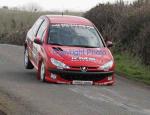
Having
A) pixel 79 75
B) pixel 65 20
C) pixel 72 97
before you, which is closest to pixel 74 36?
pixel 65 20

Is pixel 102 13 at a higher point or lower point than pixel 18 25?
higher

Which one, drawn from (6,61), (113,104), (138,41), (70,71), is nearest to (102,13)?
(138,41)

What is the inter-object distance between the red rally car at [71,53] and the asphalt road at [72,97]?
1.06 ft

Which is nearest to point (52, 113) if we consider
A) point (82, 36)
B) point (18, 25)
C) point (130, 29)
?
point (82, 36)

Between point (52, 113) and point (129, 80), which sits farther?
point (129, 80)

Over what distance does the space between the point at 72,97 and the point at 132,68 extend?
7769 mm

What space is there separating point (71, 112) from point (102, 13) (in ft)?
59.9

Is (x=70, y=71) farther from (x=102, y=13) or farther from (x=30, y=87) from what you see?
(x=102, y=13)

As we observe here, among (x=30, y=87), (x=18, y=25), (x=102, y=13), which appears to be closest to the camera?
(x=30, y=87)

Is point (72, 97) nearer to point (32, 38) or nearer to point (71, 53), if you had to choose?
point (71, 53)

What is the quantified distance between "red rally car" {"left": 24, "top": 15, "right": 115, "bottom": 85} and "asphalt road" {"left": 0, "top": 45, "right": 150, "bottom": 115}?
322 millimetres

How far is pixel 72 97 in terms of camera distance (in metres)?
14.0

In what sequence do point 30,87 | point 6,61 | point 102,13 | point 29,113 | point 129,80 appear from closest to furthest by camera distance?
point 29,113 < point 30,87 < point 129,80 < point 6,61 < point 102,13

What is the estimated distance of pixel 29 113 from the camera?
1161cm
